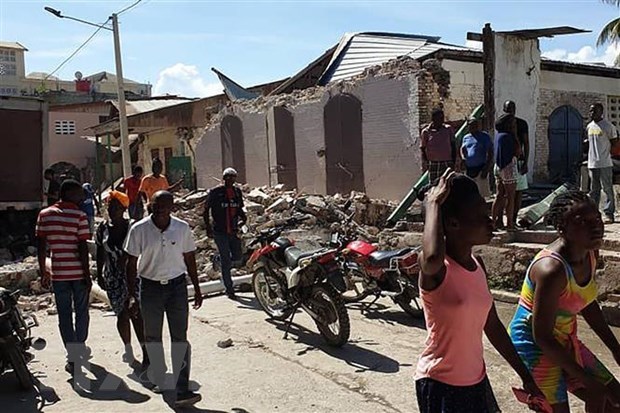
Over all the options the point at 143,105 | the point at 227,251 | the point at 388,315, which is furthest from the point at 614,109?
the point at 143,105

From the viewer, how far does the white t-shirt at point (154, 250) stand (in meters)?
4.79

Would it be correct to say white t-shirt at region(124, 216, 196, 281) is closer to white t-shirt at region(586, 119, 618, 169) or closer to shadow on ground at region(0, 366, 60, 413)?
shadow on ground at region(0, 366, 60, 413)

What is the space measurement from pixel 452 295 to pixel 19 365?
389 cm

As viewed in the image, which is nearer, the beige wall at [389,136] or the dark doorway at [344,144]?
the beige wall at [389,136]

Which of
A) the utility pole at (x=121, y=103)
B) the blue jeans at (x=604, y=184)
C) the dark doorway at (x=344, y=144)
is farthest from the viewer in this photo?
the utility pole at (x=121, y=103)

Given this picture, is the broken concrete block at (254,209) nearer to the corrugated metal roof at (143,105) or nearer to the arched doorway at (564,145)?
the arched doorway at (564,145)

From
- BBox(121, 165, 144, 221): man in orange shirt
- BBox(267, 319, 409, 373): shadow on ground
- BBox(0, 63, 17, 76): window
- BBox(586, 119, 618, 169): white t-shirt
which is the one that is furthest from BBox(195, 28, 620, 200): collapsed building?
BBox(0, 63, 17, 76): window

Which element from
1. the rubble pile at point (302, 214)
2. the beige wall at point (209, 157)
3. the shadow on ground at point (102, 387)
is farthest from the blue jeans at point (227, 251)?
the beige wall at point (209, 157)

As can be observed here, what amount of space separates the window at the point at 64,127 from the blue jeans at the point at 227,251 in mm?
28275

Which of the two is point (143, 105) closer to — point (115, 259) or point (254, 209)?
point (254, 209)

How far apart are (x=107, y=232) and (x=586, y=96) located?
13764 millimetres

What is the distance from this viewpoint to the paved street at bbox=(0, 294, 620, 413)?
4793 mm

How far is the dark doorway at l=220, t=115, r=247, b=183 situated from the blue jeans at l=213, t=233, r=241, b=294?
11.0 m

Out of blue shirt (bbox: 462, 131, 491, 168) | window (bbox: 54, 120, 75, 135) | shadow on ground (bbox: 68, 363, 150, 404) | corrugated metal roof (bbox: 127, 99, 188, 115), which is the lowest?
shadow on ground (bbox: 68, 363, 150, 404)
